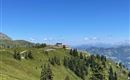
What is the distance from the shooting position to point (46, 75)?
273 ft

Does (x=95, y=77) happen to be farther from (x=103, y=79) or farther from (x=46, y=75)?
(x=46, y=75)

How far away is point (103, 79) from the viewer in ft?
188

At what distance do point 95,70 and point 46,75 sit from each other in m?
28.5

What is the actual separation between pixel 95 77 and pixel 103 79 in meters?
1.65

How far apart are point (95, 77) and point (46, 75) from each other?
28.2 m

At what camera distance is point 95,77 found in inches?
2274

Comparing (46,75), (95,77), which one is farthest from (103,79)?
(46,75)

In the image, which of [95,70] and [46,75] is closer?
[95,70]

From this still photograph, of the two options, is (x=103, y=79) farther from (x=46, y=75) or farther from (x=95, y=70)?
(x=46, y=75)

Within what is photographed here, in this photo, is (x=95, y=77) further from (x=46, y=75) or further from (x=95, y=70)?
(x=46, y=75)

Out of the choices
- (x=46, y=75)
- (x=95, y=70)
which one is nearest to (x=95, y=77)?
(x=95, y=70)

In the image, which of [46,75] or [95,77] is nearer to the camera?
[95,77]

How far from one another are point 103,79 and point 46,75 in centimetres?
2921

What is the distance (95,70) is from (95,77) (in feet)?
4.76
